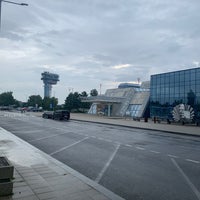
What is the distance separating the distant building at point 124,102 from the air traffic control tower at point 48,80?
9990 centimetres

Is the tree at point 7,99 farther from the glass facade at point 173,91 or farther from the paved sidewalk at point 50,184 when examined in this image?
the paved sidewalk at point 50,184

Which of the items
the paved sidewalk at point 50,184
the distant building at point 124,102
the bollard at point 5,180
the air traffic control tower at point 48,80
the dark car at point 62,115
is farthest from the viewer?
the air traffic control tower at point 48,80

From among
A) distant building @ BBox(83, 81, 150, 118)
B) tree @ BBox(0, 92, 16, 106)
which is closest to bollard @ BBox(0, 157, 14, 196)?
distant building @ BBox(83, 81, 150, 118)

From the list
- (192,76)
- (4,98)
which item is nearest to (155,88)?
(192,76)

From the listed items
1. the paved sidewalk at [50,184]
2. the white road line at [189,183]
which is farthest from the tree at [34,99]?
the white road line at [189,183]

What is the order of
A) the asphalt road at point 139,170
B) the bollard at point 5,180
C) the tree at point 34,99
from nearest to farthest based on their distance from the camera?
the bollard at point 5,180 → the asphalt road at point 139,170 → the tree at point 34,99

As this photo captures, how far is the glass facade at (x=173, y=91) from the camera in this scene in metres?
49.2

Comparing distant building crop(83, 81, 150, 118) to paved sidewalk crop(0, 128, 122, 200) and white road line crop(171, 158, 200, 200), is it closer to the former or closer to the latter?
white road line crop(171, 158, 200, 200)

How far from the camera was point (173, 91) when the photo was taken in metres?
54.4

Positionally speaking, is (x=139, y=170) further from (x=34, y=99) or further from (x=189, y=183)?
(x=34, y=99)

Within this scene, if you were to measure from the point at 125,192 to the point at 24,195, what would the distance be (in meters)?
2.46

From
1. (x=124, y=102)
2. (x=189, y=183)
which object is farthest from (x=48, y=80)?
(x=189, y=183)

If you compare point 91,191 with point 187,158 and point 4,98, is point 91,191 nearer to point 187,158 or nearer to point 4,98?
point 187,158

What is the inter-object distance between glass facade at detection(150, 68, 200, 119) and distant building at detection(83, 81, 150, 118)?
6636 millimetres
